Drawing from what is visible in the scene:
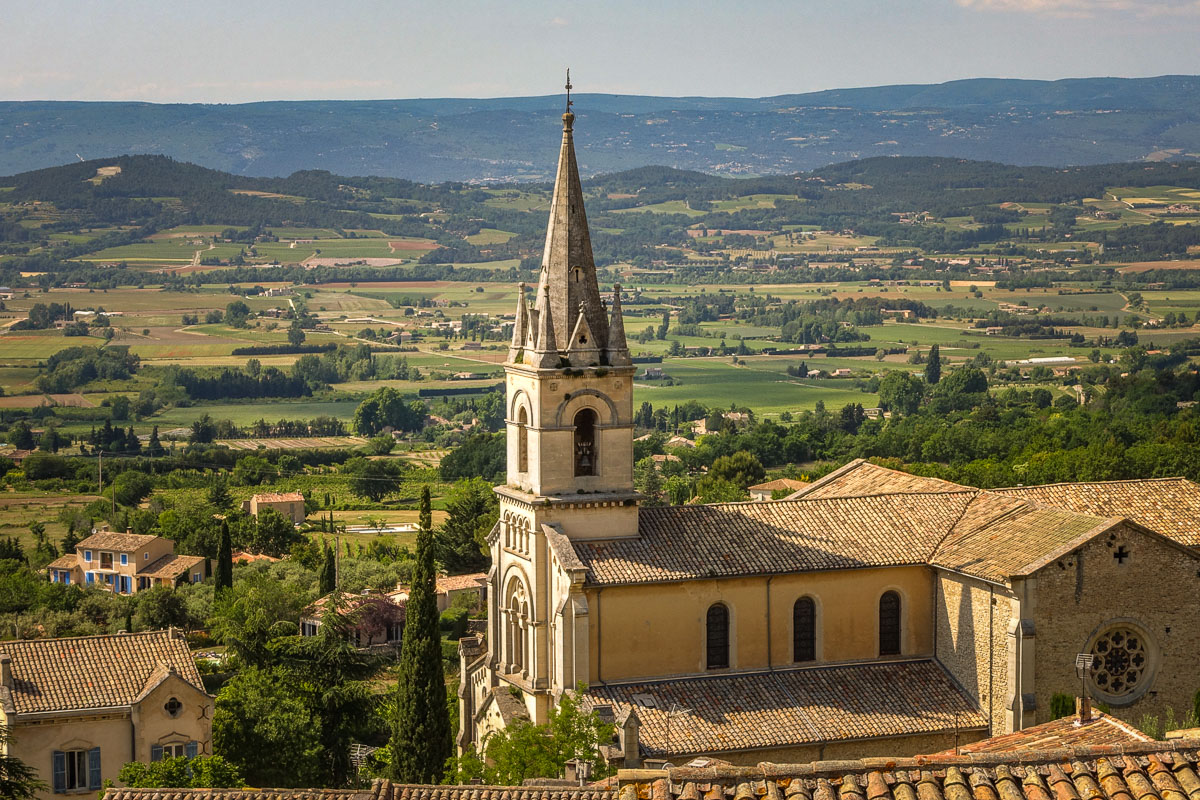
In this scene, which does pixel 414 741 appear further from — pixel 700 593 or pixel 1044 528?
pixel 1044 528

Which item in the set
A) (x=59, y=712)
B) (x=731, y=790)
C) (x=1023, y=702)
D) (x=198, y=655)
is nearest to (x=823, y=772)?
(x=731, y=790)

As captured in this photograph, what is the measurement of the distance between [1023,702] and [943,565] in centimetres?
415

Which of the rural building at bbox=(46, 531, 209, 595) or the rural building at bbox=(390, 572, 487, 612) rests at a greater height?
the rural building at bbox=(390, 572, 487, 612)

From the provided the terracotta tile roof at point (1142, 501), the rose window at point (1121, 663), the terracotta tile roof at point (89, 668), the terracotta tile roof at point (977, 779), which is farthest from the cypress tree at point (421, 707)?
the terracotta tile roof at point (977, 779)

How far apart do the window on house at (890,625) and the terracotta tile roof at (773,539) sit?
1.08m

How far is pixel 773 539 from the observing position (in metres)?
40.9

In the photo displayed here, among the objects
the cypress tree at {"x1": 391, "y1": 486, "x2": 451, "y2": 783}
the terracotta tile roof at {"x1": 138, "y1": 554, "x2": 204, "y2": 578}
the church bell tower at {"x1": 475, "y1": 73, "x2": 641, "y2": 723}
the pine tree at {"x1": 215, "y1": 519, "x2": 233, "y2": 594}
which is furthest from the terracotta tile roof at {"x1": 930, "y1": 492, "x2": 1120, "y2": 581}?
Result: the terracotta tile roof at {"x1": 138, "y1": 554, "x2": 204, "y2": 578}

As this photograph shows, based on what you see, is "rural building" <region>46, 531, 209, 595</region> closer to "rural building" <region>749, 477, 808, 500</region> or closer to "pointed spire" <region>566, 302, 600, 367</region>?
"rural building" <region>749, 477, 808, 500</region>

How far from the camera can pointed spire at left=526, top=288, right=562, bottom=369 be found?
40.7m

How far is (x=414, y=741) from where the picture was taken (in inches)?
1644

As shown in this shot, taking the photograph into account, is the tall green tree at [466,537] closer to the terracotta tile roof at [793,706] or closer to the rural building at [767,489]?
the rural building at [767,489]

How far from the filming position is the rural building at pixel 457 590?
7338 centimetres

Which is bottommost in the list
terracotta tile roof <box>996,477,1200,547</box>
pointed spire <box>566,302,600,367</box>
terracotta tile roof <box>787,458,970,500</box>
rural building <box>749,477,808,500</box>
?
rural building <box>749,477,808,500</box>

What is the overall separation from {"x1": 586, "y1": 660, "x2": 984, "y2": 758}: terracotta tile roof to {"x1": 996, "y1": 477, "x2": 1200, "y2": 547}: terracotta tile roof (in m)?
6.08
